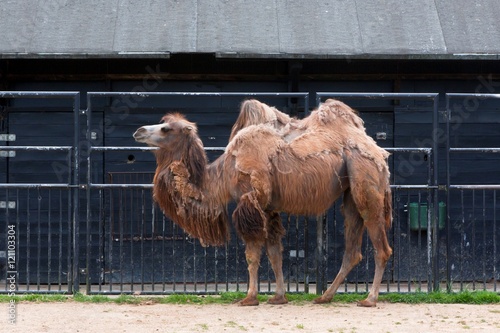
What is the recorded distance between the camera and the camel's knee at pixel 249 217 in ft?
30.7

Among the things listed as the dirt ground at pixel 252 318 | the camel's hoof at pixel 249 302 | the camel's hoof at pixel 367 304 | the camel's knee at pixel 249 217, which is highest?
the camel's knee at pixel 249 217

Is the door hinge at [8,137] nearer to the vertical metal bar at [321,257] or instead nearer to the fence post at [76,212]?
the fence post at [76,212]

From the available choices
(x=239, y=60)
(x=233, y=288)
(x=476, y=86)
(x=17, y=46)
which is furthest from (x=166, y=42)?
(x=476, y=86)

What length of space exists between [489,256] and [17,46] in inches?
262

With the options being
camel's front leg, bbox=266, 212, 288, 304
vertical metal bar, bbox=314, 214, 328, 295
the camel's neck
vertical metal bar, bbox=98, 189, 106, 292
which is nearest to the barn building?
vertical metal bar, bbox=98, 189, 106, 292

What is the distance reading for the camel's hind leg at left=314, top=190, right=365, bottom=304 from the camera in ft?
32.8

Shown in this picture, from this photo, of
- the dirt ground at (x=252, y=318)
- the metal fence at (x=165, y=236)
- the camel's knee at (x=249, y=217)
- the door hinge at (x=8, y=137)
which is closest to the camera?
the dirt ground at (x=252, y=318)

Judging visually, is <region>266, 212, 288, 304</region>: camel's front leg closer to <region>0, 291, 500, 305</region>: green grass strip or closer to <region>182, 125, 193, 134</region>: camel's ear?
<region>0, 291, 500, 305</region>: green grass strip

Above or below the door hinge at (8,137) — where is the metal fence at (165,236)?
below

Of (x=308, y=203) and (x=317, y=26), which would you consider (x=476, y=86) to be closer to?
(x=317, y=26)

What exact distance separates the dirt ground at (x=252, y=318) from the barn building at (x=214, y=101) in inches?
84.6

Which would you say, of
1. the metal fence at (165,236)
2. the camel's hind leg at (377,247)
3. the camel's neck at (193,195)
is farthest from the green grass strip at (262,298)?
the metal fence at (165,236)

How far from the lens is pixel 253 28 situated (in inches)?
493

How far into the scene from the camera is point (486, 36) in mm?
12531
